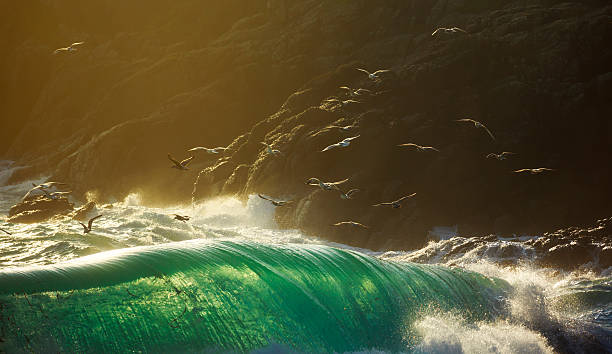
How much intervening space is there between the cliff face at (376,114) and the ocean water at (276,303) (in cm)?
944

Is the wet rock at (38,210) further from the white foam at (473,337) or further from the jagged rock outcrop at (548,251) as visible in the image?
the white foam at (473,337)

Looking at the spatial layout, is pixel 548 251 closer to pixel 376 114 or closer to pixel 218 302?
pixel 376 114

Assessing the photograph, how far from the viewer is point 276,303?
41.3 feet

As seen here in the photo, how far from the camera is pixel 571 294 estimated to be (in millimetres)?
17641

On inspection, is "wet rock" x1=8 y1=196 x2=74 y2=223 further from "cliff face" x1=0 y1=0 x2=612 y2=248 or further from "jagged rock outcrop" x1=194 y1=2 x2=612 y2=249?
"jagged rock outcrop" x1=194 y1=2 x2=612 y2=249

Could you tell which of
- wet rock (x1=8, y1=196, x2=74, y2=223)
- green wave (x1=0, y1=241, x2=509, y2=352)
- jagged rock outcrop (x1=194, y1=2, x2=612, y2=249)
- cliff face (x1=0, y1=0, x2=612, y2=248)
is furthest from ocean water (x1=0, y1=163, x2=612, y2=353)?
wet rock (x1=8, y1=196, x2=74, y2=223)

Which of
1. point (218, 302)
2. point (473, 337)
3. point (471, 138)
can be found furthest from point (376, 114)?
point (218, 302)

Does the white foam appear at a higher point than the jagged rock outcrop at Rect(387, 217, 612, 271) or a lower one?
higher

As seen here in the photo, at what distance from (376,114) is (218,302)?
2324 centimetres

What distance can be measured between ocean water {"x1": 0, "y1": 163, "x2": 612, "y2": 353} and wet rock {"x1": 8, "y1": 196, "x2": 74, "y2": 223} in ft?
33.0

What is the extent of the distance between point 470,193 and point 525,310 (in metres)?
14.4

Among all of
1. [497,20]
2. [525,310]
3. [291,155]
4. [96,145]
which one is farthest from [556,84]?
[96,145]

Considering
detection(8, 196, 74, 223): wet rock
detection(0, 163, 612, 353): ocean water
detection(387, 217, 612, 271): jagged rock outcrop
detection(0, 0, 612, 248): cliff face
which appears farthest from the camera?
detection(8, 196, 74, 223): wet rock

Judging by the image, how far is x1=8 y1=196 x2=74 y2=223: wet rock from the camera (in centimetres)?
3055
